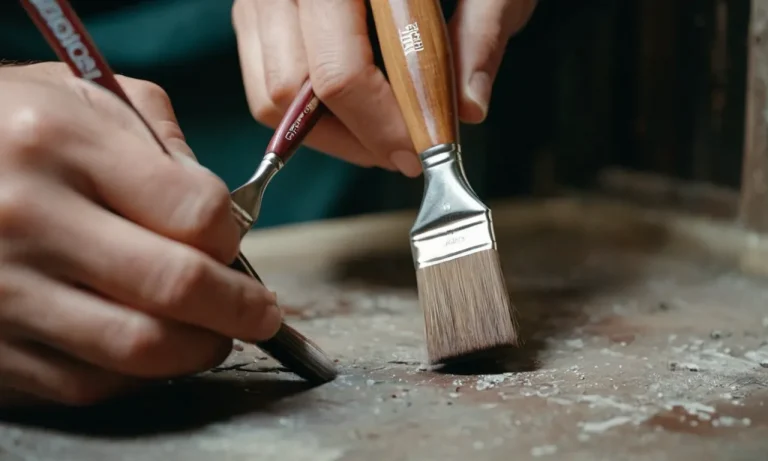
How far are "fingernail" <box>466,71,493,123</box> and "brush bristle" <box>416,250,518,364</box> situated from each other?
168 millimetres

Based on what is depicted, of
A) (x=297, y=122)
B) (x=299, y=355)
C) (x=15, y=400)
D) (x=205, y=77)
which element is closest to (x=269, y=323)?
(x=299, y=355)

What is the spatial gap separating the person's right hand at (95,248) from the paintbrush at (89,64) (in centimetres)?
2

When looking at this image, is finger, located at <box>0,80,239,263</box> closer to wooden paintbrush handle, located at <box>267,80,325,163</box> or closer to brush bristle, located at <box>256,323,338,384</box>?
brush bristle, located at <box>256,323,338,384</box>

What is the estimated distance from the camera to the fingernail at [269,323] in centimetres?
56

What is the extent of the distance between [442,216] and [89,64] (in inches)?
12.3

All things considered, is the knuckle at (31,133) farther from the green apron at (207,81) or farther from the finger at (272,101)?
the green apron at (207,81)

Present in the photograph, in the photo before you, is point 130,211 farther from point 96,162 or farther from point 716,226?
point 716,226

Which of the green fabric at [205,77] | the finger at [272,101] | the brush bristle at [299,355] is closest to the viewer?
the brush bristle at [299,355]

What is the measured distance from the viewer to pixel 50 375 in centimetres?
54

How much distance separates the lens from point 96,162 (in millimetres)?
519

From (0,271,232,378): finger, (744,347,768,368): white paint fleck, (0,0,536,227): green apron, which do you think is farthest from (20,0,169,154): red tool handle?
(0,0,536,227): green apron

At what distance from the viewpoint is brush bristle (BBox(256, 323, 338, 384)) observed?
24.6 inches

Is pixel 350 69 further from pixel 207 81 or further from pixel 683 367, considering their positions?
pixel 207 81

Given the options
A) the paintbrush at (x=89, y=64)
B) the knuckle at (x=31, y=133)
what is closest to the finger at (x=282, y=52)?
the paintbrush at (x=89, y=64)
